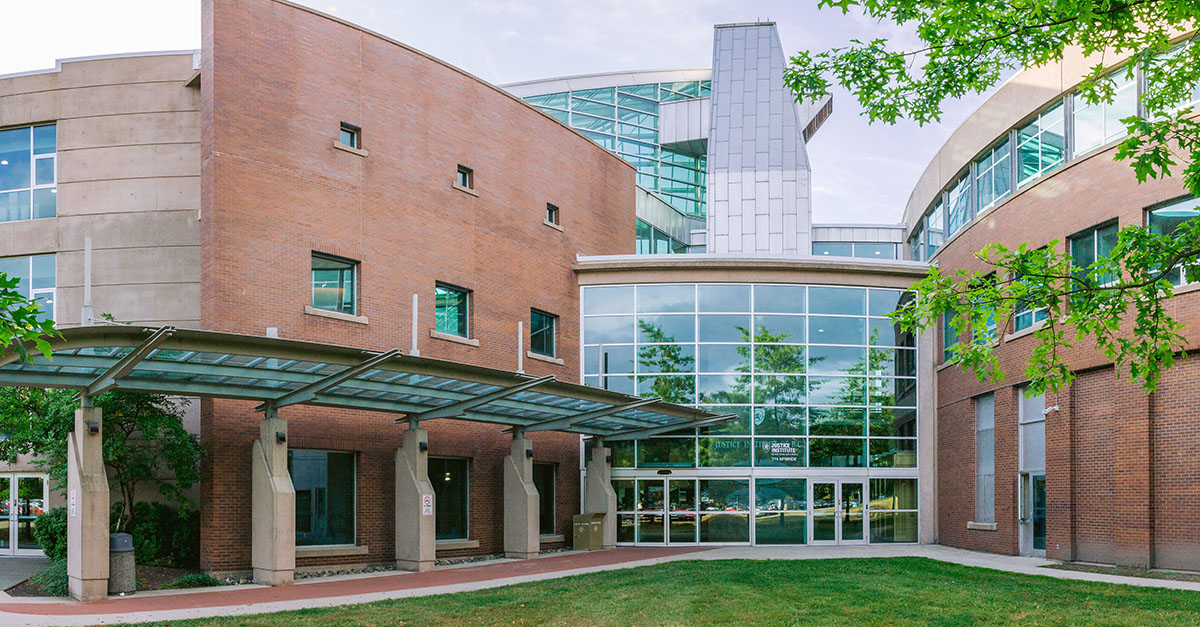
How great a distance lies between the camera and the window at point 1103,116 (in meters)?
21.9

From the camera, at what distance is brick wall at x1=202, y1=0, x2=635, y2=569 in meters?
21.1

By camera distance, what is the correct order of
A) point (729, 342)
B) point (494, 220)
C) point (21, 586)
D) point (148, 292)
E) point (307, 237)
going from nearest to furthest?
point (21, 586) → point (307, 237) → point (148, 292) → point (494, 220) → point (729, 342)

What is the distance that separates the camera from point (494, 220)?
2752 cm

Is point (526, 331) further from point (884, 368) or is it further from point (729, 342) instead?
point (884, 368)

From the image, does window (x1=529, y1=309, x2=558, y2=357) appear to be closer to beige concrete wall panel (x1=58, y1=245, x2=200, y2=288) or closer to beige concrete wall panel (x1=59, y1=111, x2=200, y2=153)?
beige concrete wall panel (x1=58, y1=245, x2=200, y2=288)

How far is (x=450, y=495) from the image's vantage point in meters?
25.7

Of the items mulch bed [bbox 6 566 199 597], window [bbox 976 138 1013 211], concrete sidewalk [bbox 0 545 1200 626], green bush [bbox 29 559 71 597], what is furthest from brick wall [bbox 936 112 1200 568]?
green bush [bbox 29 559 71 597]

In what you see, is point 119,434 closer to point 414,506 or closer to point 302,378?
point 302,378

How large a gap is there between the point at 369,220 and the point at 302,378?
19.1 feet

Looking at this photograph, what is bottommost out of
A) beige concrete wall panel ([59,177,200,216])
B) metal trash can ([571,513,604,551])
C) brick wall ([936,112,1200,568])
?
metal trash can ([571,513,604,551])

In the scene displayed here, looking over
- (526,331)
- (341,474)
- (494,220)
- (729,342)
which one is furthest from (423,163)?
(729,342)

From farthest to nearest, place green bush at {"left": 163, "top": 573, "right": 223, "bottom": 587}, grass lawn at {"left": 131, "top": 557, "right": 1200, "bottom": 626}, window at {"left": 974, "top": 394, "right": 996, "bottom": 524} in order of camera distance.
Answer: window at {"left": 974, "top": 394, "right": 996, "bottom": 524} → green bush at {"left": 163, "top": 573, "right": 223, "bottom": 587} → grass lawn at {"left": 131, "top": 557, "right": 1200, "bottom": 626}

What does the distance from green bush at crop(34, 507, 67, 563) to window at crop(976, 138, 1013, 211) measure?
22527 mm

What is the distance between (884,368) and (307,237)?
17.3 m
